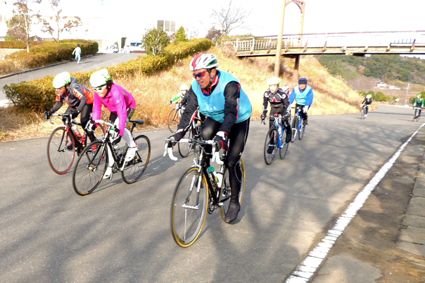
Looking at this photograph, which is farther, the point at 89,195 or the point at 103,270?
the point at 89,195

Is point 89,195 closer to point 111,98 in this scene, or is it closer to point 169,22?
point 111,98

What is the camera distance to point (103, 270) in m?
3.37

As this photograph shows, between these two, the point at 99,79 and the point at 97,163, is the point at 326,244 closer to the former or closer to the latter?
the point at 97,163

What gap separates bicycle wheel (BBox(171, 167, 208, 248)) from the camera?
152 inches

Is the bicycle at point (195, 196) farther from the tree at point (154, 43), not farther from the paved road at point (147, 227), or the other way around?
the tree at point (154, 43)

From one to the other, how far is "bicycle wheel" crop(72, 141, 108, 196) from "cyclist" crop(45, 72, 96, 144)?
0.88 metres

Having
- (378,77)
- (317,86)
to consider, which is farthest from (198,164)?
(378,77)

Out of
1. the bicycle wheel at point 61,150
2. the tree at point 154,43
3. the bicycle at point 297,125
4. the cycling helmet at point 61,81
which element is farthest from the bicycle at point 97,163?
the tree at point 154,43

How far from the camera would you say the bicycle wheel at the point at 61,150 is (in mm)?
6223

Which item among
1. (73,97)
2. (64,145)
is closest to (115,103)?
(73,97)

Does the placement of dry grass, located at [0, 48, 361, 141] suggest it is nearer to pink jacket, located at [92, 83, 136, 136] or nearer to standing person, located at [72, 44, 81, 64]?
pink jacket, located at [92, 83, 136, 136]

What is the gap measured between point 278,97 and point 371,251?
4859mm

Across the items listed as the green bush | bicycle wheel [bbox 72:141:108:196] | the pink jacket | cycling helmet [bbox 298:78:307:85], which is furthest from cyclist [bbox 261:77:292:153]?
the green bush

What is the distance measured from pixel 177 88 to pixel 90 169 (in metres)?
13.4
